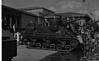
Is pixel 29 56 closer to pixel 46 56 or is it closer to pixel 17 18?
pixel 46 56

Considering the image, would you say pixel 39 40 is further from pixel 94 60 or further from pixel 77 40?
pixel 94 60

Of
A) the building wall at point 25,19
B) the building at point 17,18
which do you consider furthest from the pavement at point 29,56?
the building wall at point 25,19

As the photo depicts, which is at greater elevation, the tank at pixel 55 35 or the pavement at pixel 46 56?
the tank at pixel 55 35

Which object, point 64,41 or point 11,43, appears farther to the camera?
point 64,41

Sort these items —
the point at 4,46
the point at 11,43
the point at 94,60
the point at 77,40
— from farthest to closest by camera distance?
the point at 77,40
the point at 94,60
the point at 11,43
the point at 4,46

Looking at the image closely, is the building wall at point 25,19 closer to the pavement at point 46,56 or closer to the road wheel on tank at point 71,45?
the road wheel on tank at point 71,45

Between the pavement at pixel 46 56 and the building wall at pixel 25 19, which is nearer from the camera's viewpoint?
the pavement at pixel 46 56

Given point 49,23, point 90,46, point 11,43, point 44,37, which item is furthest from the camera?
point 49,23

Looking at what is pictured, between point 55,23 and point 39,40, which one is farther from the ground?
point 55,23

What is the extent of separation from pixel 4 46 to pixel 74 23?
24.2ft

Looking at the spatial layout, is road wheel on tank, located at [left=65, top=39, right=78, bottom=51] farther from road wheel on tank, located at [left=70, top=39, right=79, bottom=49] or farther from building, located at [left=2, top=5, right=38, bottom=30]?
building, located at [left=2, top=5, right=38, bottom=30]

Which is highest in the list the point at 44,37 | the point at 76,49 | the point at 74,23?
the point at 74,23

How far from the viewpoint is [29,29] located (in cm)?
1167

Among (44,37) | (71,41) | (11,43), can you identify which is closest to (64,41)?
(71,41)
